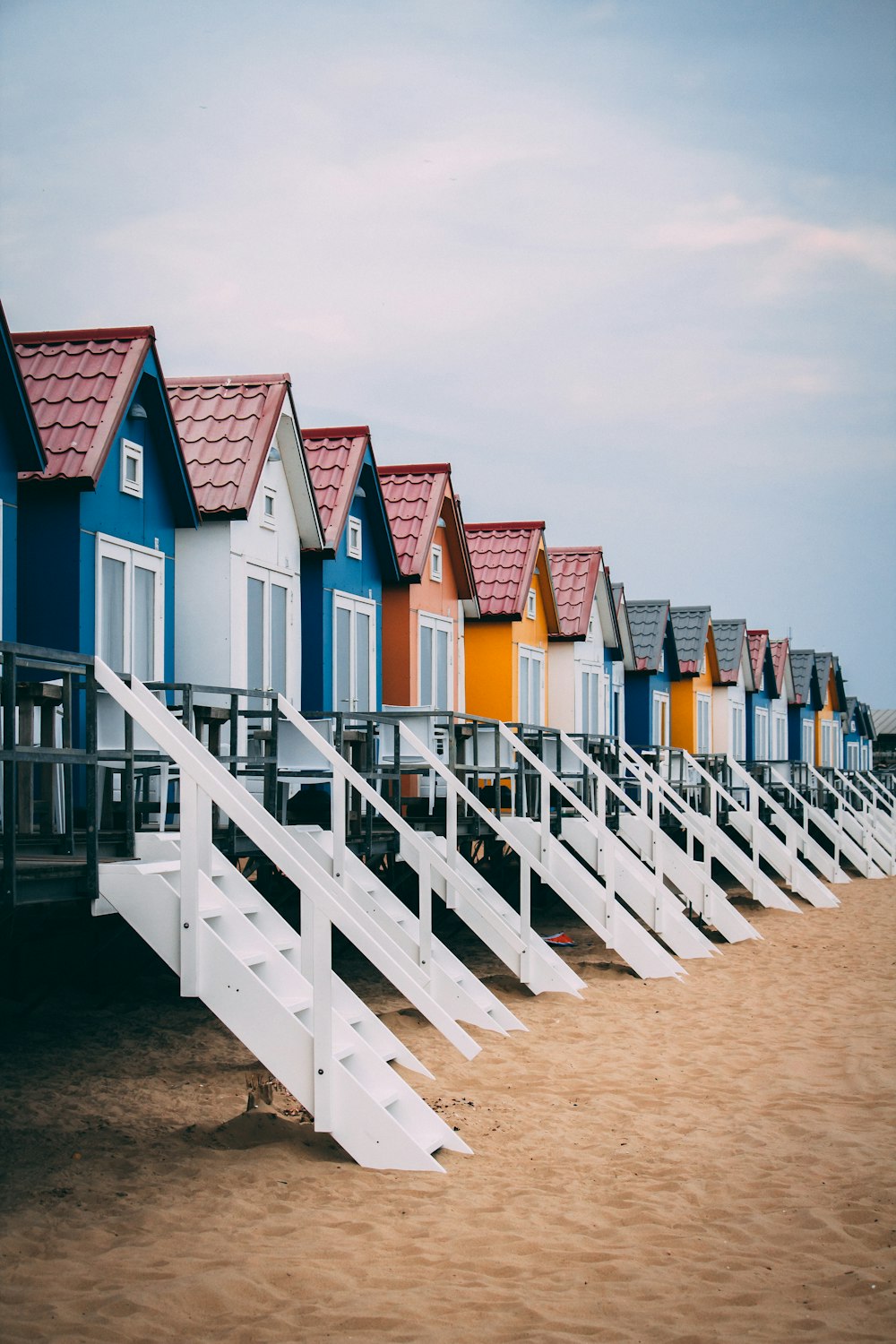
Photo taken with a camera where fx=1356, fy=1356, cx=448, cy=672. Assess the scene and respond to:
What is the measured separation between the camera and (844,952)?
18656 millimetres

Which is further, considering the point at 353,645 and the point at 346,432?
the point at 346,432

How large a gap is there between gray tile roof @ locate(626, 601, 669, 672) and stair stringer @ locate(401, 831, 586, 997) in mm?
16457

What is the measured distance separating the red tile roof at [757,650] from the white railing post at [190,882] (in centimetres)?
3112

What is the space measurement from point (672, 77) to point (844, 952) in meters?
21.9

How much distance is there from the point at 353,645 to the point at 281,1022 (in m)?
9.75

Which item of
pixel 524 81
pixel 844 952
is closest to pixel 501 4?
pixel 524 81

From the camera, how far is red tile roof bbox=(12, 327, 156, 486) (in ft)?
39.6

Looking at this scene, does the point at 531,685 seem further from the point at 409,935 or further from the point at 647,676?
the point at 409,935

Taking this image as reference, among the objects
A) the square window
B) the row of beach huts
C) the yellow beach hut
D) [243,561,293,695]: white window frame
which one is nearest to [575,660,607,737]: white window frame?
A: the row of beach huts

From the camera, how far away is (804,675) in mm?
44625

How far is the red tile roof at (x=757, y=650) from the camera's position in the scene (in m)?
38.1

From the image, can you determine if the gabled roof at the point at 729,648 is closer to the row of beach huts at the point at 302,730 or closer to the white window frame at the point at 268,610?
the row of beach huts at the point at 302,730

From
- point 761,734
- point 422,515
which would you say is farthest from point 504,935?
point 761,734

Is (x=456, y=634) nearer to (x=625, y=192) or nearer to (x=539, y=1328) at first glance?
(x=539, y=1328)
